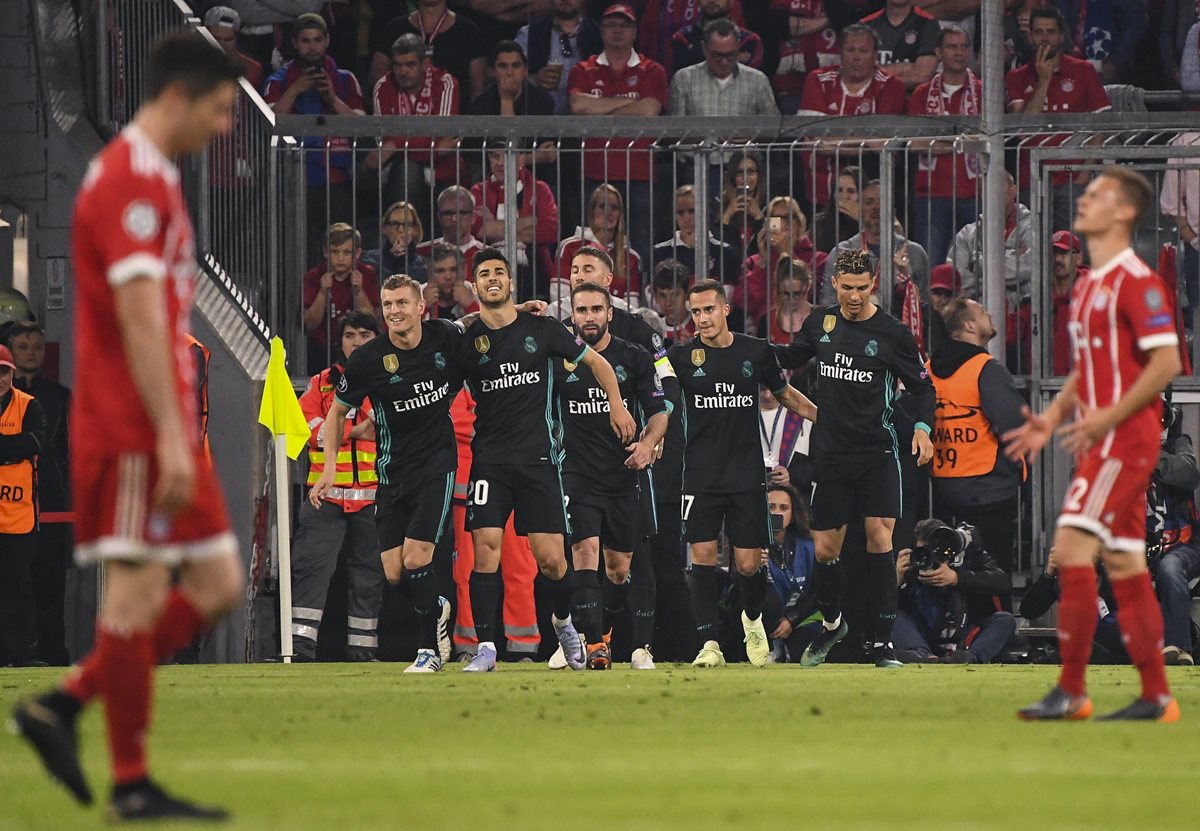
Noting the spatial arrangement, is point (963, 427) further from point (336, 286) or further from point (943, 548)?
point (336, 286)

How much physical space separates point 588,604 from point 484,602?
62cm

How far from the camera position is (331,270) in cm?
1519

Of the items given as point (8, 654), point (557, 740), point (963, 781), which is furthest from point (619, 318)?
point (963, 781)

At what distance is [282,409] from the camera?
14.4 m

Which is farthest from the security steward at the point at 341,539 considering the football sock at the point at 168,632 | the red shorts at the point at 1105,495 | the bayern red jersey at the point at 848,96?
the football sock at the point at 168,632

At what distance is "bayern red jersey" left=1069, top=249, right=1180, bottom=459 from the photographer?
7652 millimetres

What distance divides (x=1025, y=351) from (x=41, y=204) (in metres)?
7.57

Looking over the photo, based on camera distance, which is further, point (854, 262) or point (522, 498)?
point (854, 262)

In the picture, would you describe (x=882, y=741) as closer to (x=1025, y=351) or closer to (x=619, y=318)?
(x=619, y=318)

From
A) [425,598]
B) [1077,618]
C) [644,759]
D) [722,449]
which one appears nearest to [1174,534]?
[722,449]

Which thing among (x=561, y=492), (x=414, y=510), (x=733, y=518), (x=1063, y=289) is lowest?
(x=733, y=518)

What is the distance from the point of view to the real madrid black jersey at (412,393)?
1224 centimetres

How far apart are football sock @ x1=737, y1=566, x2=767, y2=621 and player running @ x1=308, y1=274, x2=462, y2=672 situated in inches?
82.3

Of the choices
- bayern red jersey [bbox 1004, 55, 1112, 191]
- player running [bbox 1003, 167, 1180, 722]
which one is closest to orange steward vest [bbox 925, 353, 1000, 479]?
bayern red jersey [bbox 1004, 55, 1112, 191]
